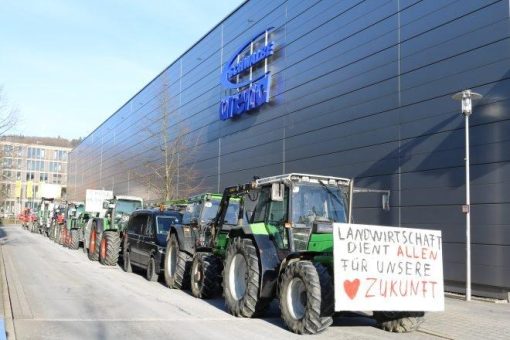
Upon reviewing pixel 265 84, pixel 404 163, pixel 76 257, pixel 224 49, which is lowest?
pixel 76 257

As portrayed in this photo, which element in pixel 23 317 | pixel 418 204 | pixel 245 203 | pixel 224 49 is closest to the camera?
pixel 23 317

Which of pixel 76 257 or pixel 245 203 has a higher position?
pixel 245 203

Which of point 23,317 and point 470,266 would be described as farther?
point 470,266

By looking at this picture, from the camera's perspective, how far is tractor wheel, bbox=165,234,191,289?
14.4 m

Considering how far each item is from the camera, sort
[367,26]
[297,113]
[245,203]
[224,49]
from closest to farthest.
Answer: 1. [245,203]
2. [367,26]
3. [297,113]
4. [224,49]

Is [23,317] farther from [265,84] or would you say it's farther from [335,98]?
[265,84]

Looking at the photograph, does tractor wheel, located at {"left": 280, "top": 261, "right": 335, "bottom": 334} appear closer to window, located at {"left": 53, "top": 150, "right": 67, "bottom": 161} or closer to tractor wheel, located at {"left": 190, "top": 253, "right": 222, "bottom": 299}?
tractor wheel, located at {"left": 190, "top": 253, "right": 222, "bottom": 299}

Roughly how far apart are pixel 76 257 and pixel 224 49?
1315cm

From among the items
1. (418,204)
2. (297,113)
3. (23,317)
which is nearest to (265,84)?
(297,113)

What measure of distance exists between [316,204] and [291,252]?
3.25ft

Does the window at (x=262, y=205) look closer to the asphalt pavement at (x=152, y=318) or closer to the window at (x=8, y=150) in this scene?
the asphalt pavement at (x=152, y=318)

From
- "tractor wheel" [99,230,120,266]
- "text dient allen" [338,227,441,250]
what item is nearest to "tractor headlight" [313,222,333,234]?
"text dient allen" [338,227,441,250]

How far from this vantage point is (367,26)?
1845cm

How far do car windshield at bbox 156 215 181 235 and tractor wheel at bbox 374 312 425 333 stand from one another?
347 inches
